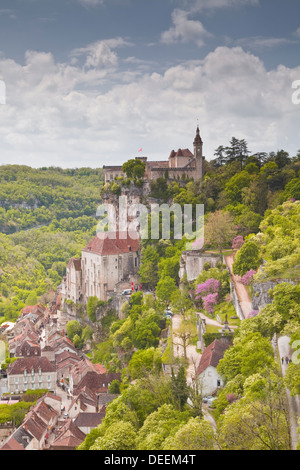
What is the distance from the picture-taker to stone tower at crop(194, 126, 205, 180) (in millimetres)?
55188

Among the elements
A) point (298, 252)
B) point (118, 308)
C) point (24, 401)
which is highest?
point (298, 252)

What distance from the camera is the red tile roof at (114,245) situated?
164ft

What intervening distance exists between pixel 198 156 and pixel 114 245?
1309 cm

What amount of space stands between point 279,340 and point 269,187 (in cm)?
2382

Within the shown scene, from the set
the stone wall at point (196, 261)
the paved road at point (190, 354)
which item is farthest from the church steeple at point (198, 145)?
the paved road at point (190, 354)

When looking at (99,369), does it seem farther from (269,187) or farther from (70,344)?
(269,187)

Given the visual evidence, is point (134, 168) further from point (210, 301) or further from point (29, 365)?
point (210, 301)

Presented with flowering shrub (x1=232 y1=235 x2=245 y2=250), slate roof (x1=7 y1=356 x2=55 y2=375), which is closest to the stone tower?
flowering shrub (x1=232 y1=235 x2=245 y2=250)

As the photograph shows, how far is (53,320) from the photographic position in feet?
192

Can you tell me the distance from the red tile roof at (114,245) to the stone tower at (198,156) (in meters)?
9.70

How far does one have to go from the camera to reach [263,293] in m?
27.9

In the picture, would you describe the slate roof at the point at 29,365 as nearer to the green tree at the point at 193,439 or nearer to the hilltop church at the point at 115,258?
the hilltop church at the point at 115,258
